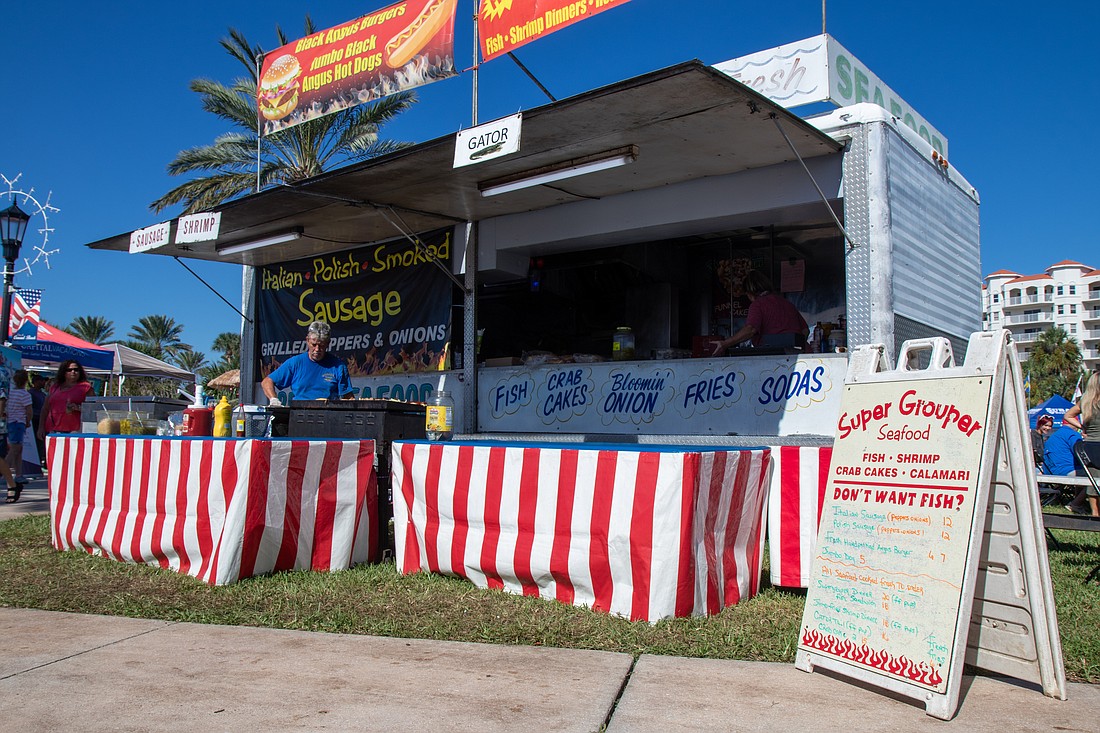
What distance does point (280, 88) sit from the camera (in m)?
10.3

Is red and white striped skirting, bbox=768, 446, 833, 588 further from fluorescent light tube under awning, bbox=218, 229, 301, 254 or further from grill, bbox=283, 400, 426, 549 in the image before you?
fluorescent light tube under awning, bbox=218, 229, 301, 254

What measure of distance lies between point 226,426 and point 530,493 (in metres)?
3.20

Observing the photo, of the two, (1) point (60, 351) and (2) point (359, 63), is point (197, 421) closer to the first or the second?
(2) point (359, 63)

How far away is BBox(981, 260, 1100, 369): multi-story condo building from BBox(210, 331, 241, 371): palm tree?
84.3 m

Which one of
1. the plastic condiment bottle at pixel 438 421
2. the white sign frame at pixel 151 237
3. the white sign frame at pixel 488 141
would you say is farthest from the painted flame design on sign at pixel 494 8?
the white sign frame at pixel 151 237

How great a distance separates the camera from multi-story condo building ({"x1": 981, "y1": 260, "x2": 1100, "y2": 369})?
101 m

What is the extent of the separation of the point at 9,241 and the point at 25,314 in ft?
19.3

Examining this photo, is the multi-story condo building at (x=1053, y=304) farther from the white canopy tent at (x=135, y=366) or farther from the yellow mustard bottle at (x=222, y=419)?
the yellow mustard bottle at (x=222, y=419)

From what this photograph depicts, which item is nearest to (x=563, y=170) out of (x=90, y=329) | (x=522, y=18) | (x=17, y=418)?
(x=522, y=18)

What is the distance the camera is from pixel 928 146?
8.74 meters

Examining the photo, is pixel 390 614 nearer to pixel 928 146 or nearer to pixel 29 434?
pixel 928 146

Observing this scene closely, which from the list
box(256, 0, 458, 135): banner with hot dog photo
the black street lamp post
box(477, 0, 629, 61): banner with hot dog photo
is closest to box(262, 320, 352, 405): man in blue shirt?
box(256, 0, 458, 135): banner with hot dog photo

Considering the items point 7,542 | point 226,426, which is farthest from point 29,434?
point 226,426

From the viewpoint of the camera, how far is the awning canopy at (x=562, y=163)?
6.57 metres
